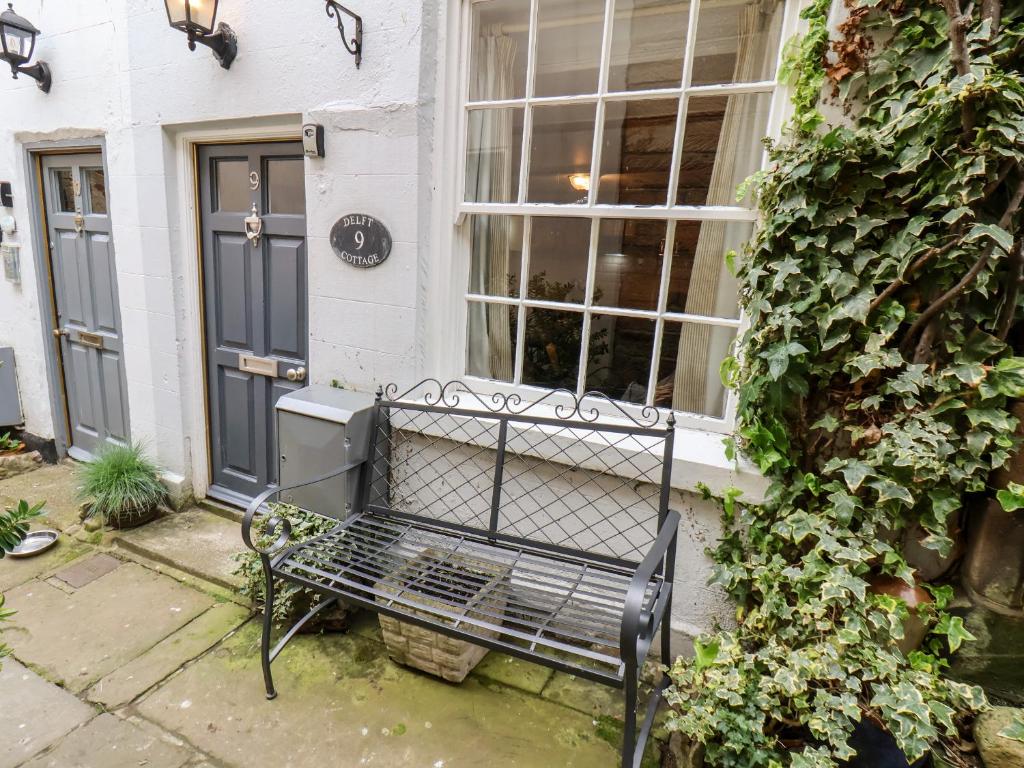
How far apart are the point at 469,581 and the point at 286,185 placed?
7.90 feet

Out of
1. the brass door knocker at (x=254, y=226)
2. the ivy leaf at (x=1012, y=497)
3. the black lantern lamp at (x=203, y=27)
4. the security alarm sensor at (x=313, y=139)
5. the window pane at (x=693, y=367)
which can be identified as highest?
the black lantern lamp at (x=203, y=27)

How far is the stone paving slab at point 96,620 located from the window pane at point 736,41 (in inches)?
135

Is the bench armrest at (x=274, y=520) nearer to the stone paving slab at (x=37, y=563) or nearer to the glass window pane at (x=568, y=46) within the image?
the stone paving slab at (x=37, y=563)

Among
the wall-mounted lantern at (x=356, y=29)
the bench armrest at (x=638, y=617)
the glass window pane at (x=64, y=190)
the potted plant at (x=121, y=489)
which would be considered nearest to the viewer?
the bench armrest at (x=638, y=617)

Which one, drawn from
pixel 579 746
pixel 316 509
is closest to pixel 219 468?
pixel 316 509

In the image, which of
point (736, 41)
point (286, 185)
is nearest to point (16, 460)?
point (286, 185)

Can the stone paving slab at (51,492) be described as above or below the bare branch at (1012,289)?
below

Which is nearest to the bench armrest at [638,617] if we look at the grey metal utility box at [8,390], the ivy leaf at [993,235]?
the ivy leaf at [993,235]

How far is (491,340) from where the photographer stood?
2.82 meters

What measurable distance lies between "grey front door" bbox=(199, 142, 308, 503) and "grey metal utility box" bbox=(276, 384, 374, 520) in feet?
0.89

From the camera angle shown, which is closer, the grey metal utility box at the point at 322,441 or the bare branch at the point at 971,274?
the bare branch at the point at 971,274

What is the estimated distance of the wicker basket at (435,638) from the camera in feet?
7.32

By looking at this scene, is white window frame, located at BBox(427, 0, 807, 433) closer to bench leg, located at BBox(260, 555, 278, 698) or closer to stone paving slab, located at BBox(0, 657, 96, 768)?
bench leg, located at BBox(260, 555, 278, 698)

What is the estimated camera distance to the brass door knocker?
3.21m
